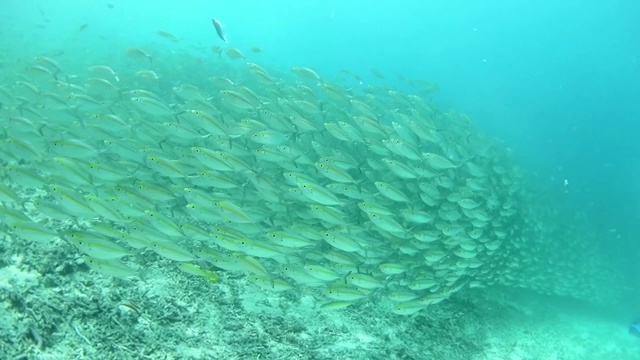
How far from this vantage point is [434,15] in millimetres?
119812

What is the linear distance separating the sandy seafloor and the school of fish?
1.22 feet

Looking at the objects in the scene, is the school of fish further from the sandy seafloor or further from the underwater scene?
the sandy seafloor

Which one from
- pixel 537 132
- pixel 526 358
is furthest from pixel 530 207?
pixel 537 132

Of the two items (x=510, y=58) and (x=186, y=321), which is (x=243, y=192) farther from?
(x=510, y=58)

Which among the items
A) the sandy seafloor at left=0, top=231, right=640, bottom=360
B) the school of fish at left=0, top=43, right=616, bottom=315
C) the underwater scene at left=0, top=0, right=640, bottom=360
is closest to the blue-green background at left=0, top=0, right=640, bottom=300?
the underwater scene at left=0, top=0, right=640, bottom=360

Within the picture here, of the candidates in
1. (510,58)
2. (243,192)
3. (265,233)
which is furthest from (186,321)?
(510,58)

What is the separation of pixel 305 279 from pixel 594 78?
3225 inches

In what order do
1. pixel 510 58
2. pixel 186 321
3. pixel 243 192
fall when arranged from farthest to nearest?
1. pixel 510 58
2. pixel 243 192
3. pixel 186 321

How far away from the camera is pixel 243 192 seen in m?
5.81

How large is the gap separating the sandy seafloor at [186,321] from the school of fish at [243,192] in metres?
0.37

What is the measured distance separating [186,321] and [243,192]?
191 cm

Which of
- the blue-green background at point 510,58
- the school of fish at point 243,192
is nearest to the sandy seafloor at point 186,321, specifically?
the school of fish at point 243,192

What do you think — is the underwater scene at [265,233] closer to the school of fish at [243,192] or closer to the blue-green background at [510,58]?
the school of fish at [243,192]

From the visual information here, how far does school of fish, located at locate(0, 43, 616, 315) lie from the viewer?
426cm
